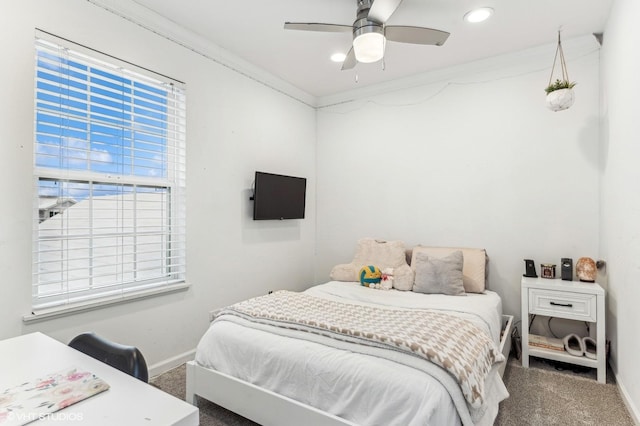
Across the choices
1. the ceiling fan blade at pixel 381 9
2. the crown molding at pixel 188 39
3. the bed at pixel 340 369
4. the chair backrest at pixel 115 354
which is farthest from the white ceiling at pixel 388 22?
the chair backrest at pixel 115 354

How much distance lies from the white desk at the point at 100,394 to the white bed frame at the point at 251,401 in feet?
2.90

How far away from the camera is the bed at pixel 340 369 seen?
57.4 inches

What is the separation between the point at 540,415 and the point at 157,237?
9.46 feet

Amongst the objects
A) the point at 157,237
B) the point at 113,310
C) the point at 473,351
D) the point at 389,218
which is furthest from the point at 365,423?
the point at 389,218

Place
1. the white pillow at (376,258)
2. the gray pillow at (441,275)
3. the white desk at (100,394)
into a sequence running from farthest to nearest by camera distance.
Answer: the white pillow at (376,258), the gray pillow at (441,275), the white desk at (100,394)

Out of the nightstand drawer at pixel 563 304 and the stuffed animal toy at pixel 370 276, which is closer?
the nightstand drawer at pixel 563 304

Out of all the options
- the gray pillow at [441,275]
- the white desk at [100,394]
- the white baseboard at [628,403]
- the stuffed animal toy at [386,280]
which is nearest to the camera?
the white desk at [100,394]

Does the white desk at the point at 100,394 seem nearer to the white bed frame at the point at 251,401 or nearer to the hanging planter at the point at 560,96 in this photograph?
the white bed frame at the point at 251,401

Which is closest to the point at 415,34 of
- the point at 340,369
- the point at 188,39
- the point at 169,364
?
the point at 188,39

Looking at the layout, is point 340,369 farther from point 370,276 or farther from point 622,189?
point 622,189

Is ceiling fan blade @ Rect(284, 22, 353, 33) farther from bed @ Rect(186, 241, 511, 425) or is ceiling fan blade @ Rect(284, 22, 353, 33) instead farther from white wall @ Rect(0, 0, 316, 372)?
bed @ Rect(186, 241, 511, 425)

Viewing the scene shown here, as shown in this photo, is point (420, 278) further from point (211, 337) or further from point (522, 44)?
point (522, 44)

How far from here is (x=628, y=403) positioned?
2.06m

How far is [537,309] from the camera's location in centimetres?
270
